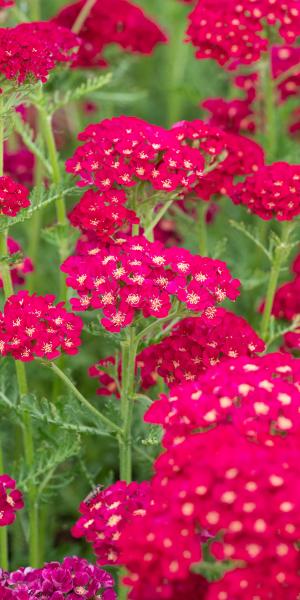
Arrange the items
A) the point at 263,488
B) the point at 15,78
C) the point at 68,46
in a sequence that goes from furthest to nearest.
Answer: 1. the point at 68,46
2. the point at 15,78
3. the point at 263,488

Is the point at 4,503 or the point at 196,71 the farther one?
the point at 196,71

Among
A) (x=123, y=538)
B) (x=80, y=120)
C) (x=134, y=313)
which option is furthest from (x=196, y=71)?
(x=123, y=538)

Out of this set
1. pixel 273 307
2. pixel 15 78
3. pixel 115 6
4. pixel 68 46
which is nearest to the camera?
pixel 15 78

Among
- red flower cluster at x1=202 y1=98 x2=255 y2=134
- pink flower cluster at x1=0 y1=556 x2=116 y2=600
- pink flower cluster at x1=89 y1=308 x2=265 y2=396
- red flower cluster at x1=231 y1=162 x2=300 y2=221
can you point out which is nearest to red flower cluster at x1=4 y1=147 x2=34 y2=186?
red flower cluster at x1=202 y1=98 x2=255 y2=134

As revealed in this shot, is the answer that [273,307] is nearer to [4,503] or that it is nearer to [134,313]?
[134,313]

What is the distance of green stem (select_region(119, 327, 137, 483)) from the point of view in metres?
2.27

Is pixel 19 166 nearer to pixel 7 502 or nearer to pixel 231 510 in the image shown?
pixel 7 502

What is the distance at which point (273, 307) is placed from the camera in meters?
2.93

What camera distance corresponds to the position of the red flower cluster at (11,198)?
2.30 meters

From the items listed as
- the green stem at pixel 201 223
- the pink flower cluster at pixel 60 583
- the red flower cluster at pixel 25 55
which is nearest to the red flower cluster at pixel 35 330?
the pink flower cluster at pixel 60 583

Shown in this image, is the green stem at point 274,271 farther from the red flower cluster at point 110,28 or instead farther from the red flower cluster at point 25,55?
the red flower cluster at point 110,28

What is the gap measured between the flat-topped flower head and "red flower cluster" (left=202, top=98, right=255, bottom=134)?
1687 mm

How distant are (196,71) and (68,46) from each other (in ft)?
8.68

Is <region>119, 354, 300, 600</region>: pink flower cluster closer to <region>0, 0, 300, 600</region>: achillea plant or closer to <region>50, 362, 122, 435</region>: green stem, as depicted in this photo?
<region>0, 0, 300, 600</region>: achillea plant
